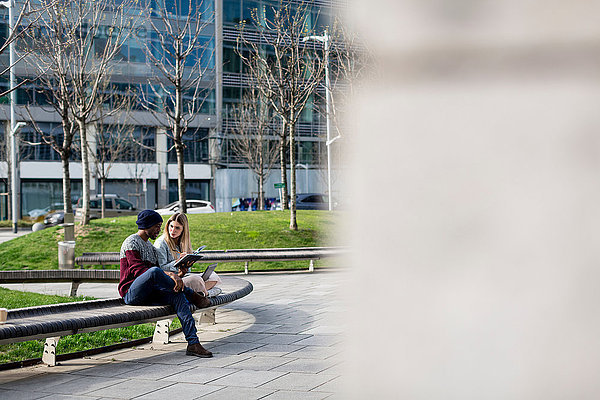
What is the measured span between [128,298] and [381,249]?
6.70m

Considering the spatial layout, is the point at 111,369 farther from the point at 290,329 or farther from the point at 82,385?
the point at 290,329

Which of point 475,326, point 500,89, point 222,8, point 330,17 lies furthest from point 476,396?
point 222,8

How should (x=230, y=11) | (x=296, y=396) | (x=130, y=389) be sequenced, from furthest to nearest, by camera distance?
(x=230, y=11) → (x=130, y=389) → (x=296, y=396)

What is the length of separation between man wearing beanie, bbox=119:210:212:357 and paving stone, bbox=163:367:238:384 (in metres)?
0.60

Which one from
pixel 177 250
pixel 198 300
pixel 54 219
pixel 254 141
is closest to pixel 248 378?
pixel 198 300

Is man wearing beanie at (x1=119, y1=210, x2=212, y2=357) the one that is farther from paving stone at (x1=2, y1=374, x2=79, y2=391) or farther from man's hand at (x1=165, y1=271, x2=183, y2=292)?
paving stone at (x1=2, y1=374, x2=79, y2=391)

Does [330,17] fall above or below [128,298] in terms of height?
above

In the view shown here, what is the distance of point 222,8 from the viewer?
143 ft

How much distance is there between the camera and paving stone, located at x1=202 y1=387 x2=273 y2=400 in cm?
511

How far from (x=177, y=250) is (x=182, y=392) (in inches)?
136

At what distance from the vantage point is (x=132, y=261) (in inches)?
289

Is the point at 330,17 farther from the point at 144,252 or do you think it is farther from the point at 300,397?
the point at 144,252

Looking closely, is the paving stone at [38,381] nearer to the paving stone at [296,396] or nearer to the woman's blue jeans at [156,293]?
the woman's blue jeans at [156,293]

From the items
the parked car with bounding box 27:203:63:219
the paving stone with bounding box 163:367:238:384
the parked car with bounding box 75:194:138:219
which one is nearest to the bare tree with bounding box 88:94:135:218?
the parked car with bounding box 75:194:138:219
